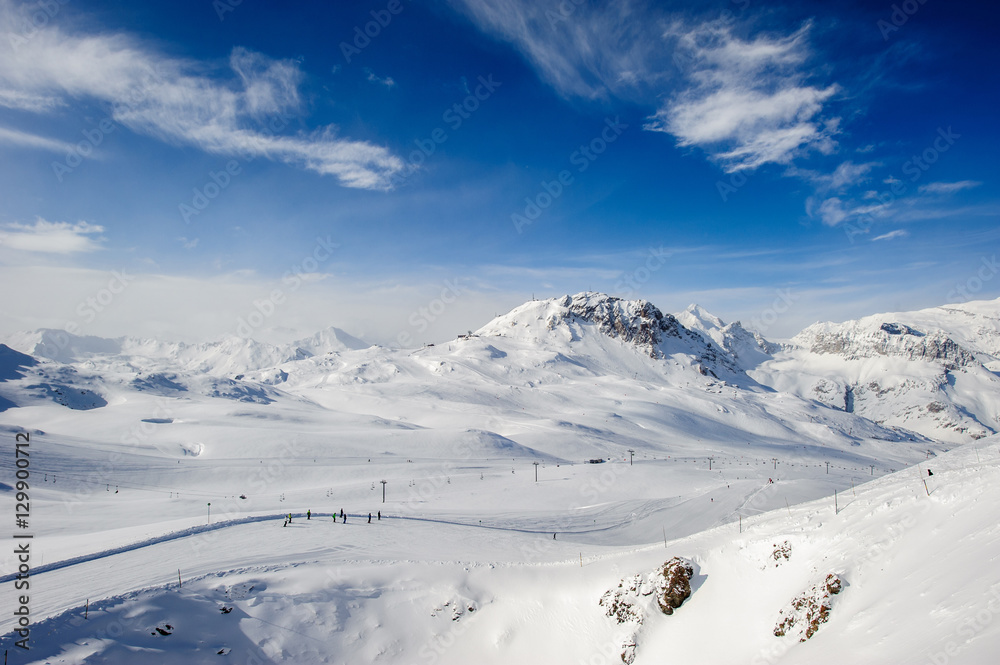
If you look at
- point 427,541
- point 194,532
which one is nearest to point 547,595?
point 427,541

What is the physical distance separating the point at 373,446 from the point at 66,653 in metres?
63.8

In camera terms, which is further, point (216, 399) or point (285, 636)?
point (216, 399)

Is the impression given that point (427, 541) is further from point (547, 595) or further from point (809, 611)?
point (809, 611)

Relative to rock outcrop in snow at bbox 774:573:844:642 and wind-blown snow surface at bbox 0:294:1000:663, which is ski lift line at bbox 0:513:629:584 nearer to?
wind-blown snow surface at bbox 0:294:1000:663

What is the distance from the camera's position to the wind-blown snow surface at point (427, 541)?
1838 cm

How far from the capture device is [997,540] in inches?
543

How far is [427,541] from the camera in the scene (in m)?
36.2

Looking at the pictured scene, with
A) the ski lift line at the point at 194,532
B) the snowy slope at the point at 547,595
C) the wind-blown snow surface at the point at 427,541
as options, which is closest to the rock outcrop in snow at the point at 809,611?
the snowy slope at the point at 547,595

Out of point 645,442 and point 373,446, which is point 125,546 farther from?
point 645,442

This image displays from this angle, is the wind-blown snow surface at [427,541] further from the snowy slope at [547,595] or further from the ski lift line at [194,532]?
the ski lift line at [194,532]

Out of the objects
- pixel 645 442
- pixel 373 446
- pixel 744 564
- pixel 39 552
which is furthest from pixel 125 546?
pixel 645 442

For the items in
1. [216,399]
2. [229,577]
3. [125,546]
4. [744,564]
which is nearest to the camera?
[744,564]

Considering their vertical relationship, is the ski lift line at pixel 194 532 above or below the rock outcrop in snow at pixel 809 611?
below

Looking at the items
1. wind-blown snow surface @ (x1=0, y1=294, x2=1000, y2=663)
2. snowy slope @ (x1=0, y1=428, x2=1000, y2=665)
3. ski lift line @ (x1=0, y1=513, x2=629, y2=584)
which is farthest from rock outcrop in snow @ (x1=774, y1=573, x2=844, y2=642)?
ski lift line @ (x1=0, y1=513, x2=629, y2=584)
